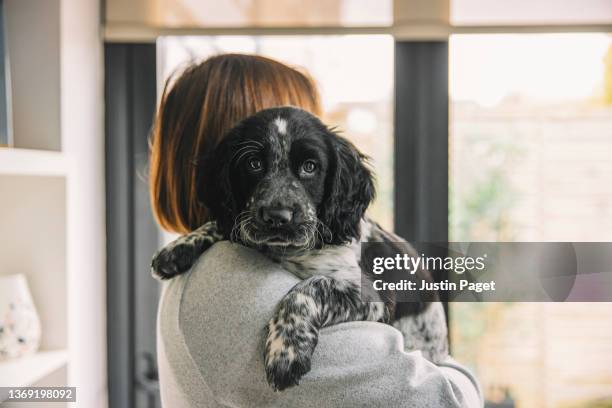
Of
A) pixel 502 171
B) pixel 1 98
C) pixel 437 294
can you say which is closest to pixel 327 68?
pixel 502 171

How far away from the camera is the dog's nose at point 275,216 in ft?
3.71

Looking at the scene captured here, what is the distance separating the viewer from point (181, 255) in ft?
4.13

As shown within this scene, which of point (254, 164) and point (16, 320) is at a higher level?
point (254, 164)

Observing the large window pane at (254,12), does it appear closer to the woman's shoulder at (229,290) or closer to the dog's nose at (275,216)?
the dog's nose at (275,216)

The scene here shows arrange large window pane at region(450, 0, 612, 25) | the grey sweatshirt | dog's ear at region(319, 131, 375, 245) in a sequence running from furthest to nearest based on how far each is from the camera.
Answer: large window pane at region(450, 0, 612, 25)
dog's ear at region(319, 131, 375, 245)
the grey sweatshirt

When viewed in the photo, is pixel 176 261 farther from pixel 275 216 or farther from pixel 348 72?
pixel 348 72

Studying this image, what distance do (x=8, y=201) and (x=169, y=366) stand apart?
0.76 meters

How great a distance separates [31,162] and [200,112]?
1.36 feet

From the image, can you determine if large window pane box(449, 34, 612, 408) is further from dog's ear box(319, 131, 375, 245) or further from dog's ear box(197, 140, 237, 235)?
dog's ear box(197, 140, 237, 235)

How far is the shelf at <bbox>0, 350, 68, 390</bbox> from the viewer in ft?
4.10

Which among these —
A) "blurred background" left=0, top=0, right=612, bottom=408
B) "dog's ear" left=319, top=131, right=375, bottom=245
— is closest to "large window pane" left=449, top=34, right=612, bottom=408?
"blurred background" left=0, top=0, right=612, bottom=408

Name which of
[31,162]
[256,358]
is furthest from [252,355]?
[31,162]

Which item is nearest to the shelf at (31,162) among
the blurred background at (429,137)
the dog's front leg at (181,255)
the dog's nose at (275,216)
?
the blurred background at (429,137)

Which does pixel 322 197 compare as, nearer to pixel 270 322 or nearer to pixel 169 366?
pixel 270 322
